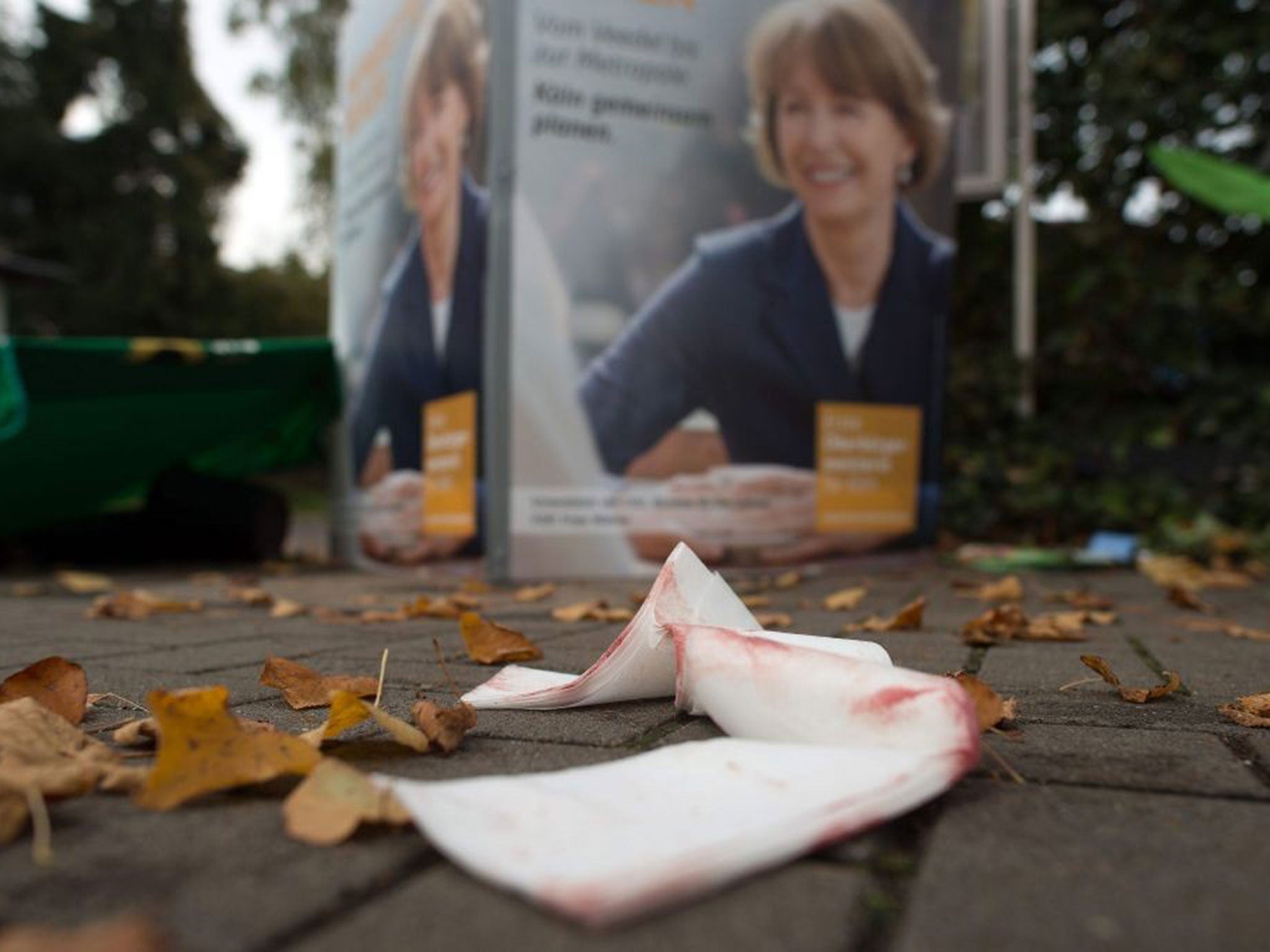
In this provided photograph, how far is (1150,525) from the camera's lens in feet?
16.2

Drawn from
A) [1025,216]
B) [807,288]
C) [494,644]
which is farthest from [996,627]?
[1025,216]

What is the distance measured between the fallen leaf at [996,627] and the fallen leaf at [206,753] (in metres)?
1.40

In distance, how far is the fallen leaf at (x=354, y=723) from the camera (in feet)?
3.85

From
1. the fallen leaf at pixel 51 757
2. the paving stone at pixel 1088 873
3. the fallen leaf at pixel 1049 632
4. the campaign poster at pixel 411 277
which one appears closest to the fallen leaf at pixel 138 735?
the fallen leaf at pixel 51 757

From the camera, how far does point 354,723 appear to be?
1267 mm

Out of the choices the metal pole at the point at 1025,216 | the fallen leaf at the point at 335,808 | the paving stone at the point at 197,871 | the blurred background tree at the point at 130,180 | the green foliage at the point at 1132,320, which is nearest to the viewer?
the paving stone at the point at 197,871

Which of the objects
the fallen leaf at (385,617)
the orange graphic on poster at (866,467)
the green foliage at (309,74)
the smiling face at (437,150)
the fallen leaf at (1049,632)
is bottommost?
the fallen leaf at (385,617)

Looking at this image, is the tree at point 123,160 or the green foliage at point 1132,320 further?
the tree at point 123,160

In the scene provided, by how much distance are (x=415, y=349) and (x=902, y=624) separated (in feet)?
8.42

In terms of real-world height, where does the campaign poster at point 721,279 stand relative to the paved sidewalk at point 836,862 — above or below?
above

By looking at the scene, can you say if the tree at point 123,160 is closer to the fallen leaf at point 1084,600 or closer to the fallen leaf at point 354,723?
the fallen leaf at point 1084,600

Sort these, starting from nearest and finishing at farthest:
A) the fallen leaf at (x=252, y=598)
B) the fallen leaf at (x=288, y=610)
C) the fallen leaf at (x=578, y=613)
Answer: the fallen leaf at (x=578, y=613), the fallen leaf at (x=288, y=610), the fallen leaf at (x=252, y=598)

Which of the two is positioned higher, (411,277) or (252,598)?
(411,277)

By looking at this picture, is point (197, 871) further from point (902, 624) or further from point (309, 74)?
point (309, 74)
